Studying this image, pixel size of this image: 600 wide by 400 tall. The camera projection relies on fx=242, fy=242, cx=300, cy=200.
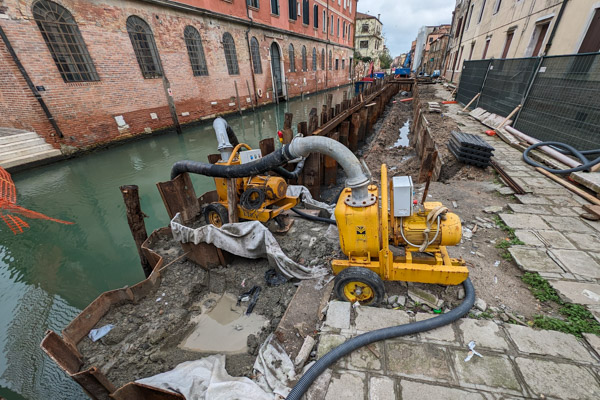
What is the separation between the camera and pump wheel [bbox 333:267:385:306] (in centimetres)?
255

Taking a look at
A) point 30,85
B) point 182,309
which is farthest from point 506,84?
point 30,85

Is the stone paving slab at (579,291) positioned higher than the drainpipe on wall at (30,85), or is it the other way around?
the drainpipe on wall at (30,85)

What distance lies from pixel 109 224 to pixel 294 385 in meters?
6.33

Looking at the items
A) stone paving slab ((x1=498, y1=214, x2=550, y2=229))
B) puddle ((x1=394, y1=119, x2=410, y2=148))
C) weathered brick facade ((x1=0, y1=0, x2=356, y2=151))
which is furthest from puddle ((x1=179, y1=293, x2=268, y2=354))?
weathered brick facade ((x1=0, y1=0, x2=356, y2=151))

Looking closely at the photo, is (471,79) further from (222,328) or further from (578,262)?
(222,328)

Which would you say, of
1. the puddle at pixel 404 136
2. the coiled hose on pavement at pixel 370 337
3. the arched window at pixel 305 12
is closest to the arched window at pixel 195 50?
the puddle at pixel 404 136

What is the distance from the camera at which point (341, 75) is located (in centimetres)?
3959

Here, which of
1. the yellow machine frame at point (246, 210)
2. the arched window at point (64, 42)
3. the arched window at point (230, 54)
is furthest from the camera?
the arched window at point (230, 54)

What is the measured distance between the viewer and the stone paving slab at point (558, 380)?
6.02 feet

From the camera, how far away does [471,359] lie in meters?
2.11

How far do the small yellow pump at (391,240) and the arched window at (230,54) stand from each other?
1721 centimetres

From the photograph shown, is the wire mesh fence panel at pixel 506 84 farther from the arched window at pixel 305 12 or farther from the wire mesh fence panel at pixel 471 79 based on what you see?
the arched window at pixel 305 12

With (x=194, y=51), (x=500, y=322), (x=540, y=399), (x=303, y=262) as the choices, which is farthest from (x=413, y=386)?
(x=194, y=51)

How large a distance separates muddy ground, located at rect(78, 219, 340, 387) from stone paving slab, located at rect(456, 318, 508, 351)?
1670 mm
